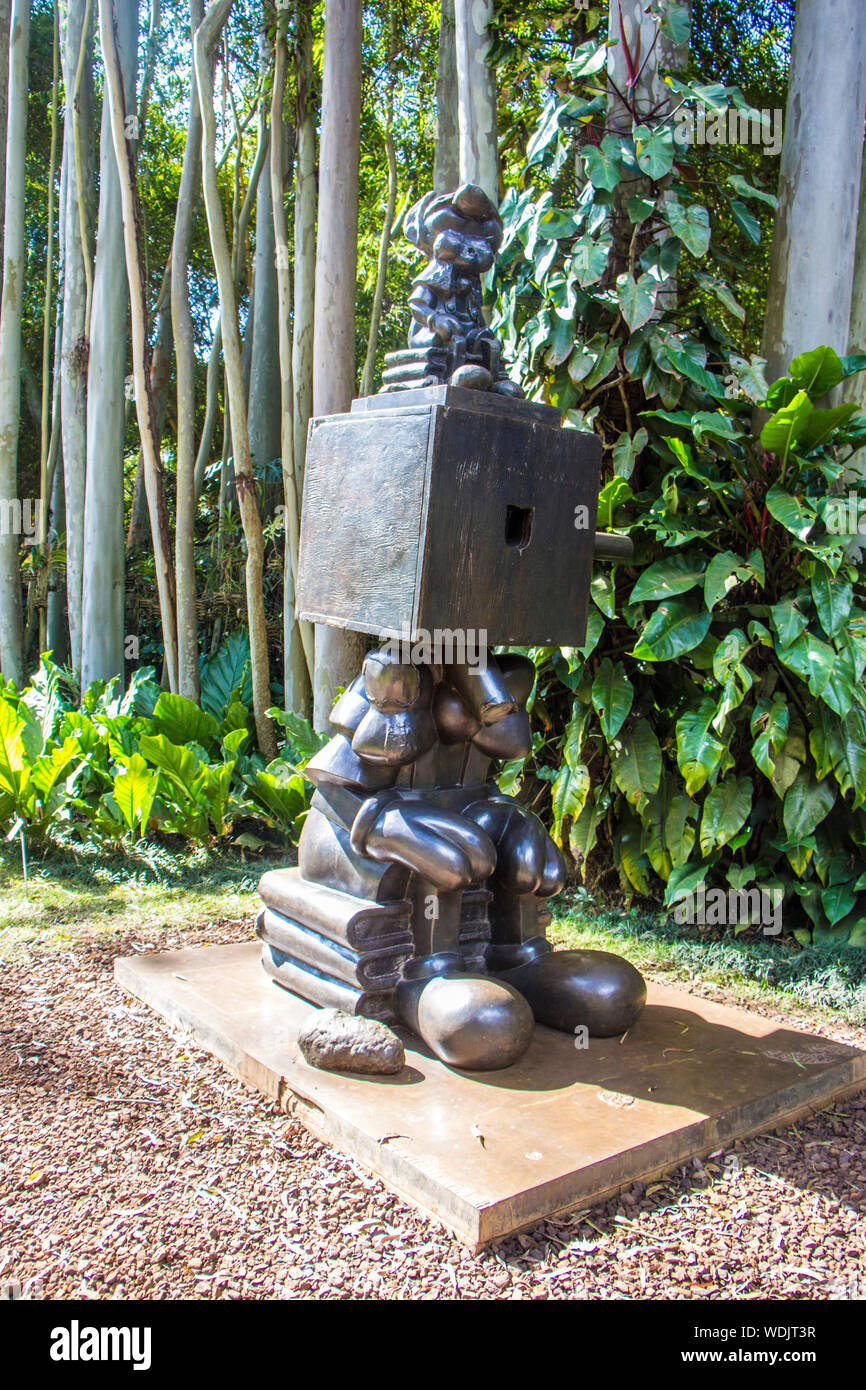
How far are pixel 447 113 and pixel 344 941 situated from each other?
17.0ft

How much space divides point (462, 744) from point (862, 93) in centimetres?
355

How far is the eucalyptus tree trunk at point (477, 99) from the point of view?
468cm

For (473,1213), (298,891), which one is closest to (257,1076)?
(298,891)

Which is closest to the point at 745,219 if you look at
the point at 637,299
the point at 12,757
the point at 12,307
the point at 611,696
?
the point at 637,299

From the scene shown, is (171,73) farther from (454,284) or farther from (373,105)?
(454,284)

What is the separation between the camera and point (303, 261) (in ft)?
19.4

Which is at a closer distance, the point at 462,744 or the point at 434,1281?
the point at 434,1281

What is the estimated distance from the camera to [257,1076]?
2.61m

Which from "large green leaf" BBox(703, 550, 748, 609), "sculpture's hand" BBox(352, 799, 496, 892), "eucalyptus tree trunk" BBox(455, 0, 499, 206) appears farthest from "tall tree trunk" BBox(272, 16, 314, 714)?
"sculpture's hand" BBox(352, 799, 496, 892)

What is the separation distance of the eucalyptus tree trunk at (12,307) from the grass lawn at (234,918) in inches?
105

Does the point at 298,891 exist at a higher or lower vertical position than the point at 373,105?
lower

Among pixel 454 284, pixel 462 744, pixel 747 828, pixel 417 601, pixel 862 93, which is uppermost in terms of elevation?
pixel 862 93

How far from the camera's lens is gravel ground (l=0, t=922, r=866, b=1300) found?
1.90 m

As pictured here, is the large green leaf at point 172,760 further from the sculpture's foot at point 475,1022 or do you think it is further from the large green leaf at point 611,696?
the sculpture's foot at point 475,1022
